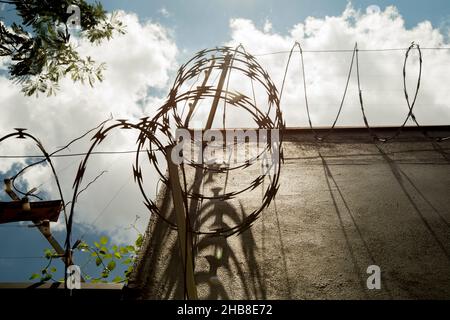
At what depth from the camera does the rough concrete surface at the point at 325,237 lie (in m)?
3.63

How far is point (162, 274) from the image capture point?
12.7 feet

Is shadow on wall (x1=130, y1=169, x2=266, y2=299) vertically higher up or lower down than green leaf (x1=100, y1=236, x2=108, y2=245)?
lower down

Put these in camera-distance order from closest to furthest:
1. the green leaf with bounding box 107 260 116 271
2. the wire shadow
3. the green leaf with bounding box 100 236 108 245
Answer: the wire shadow
the green leaf with bounding box 107 260 116 271
the green leaf with bounding box 100 236 108 245

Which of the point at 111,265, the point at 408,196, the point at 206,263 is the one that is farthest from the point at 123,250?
the point at 408,196

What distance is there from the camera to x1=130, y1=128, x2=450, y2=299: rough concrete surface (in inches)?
143

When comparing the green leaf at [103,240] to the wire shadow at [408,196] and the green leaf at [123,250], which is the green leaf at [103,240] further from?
the wire shadow at [408,196]

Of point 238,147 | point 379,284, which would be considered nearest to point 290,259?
point 379,284

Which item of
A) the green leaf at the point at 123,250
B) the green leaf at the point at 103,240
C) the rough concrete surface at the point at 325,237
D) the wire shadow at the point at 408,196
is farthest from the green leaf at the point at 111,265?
the wire shadow at the point at 408,196

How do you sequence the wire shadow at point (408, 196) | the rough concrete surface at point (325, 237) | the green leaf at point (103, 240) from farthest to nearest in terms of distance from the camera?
the green leaf at point (103, 240) < the wire shadow at point (408, 196) < the rough concrete surface at point (325, 237)

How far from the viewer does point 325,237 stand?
438cm

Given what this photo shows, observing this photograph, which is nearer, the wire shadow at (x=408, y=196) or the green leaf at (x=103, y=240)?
the wire shadow at (x=408, y=196)

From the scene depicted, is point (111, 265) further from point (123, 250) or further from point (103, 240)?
point (103, 240)

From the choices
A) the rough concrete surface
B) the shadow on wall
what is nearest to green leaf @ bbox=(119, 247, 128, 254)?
the rough concrete surface

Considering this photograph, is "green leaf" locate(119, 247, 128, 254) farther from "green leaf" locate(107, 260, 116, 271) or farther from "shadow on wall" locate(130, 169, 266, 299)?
"shadow on wall" locate(130, 169, 266, 299)
